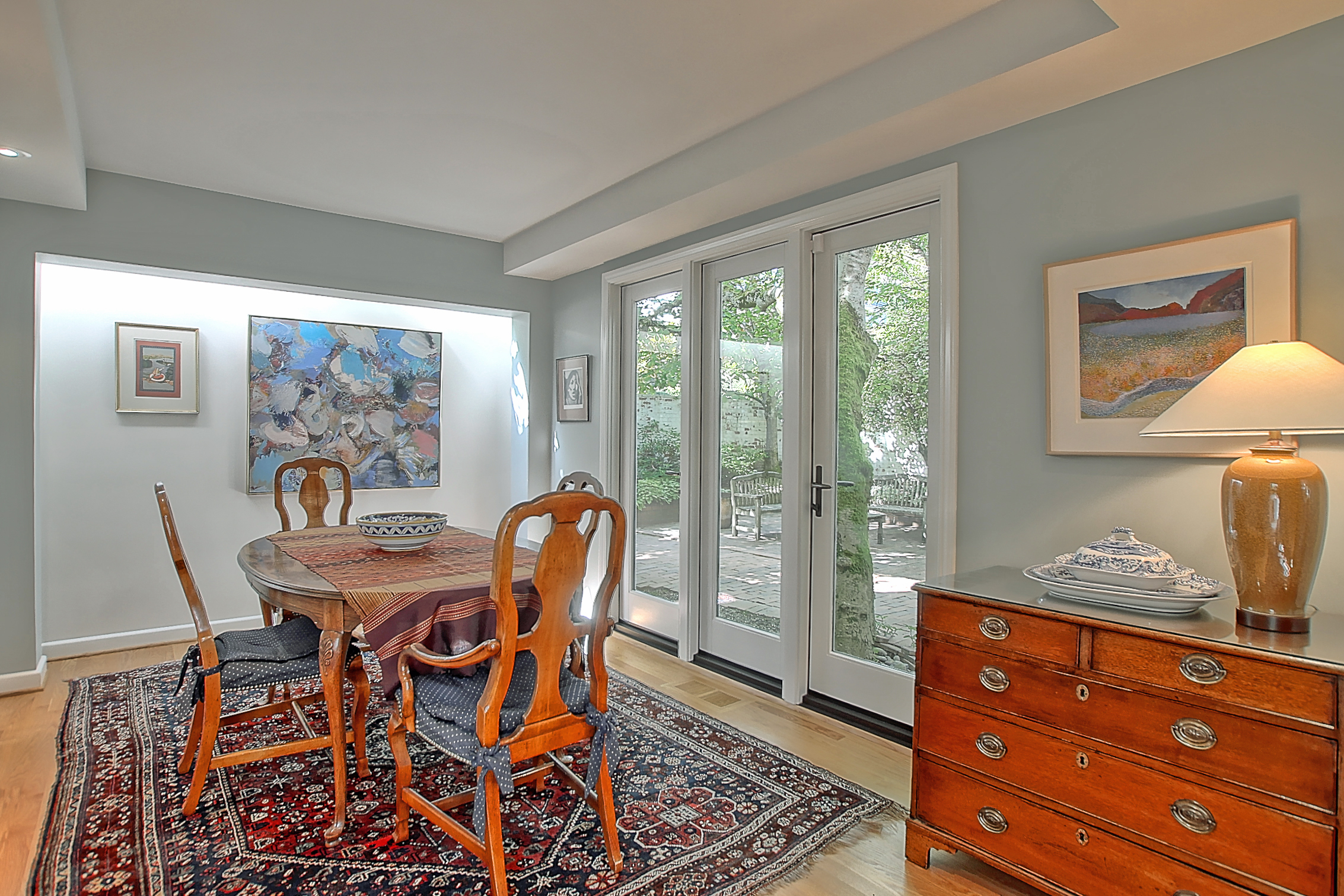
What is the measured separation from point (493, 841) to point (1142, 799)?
1.60 metres

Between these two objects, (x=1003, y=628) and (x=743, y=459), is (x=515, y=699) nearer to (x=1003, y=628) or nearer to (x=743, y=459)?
(x=1003, y=628)

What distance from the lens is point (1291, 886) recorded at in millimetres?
1481

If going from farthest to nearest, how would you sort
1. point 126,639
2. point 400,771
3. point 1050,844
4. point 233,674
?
point 126,639, point 233,674, point 400,771, point 1050,844

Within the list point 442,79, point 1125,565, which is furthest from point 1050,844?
point 442,79

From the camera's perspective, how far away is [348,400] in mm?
4867

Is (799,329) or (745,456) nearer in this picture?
(799,329)

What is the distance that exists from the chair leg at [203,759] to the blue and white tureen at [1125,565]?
2.69 meters

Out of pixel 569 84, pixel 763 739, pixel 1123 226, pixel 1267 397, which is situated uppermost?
pixel 569 84

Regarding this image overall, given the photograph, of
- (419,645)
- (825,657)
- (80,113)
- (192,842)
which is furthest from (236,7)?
(825,657)

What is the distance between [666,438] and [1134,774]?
301 centimetres

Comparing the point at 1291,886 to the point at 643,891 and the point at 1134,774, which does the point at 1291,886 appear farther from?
the point at 643,891

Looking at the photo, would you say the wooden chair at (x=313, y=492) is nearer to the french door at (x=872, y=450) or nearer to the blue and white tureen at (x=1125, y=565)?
the french door at (x=872, y=450)

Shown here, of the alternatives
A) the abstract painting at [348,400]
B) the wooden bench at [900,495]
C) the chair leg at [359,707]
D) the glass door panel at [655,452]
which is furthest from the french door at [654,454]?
the chair leg at [359,707]

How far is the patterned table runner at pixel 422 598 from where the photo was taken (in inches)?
81.6
